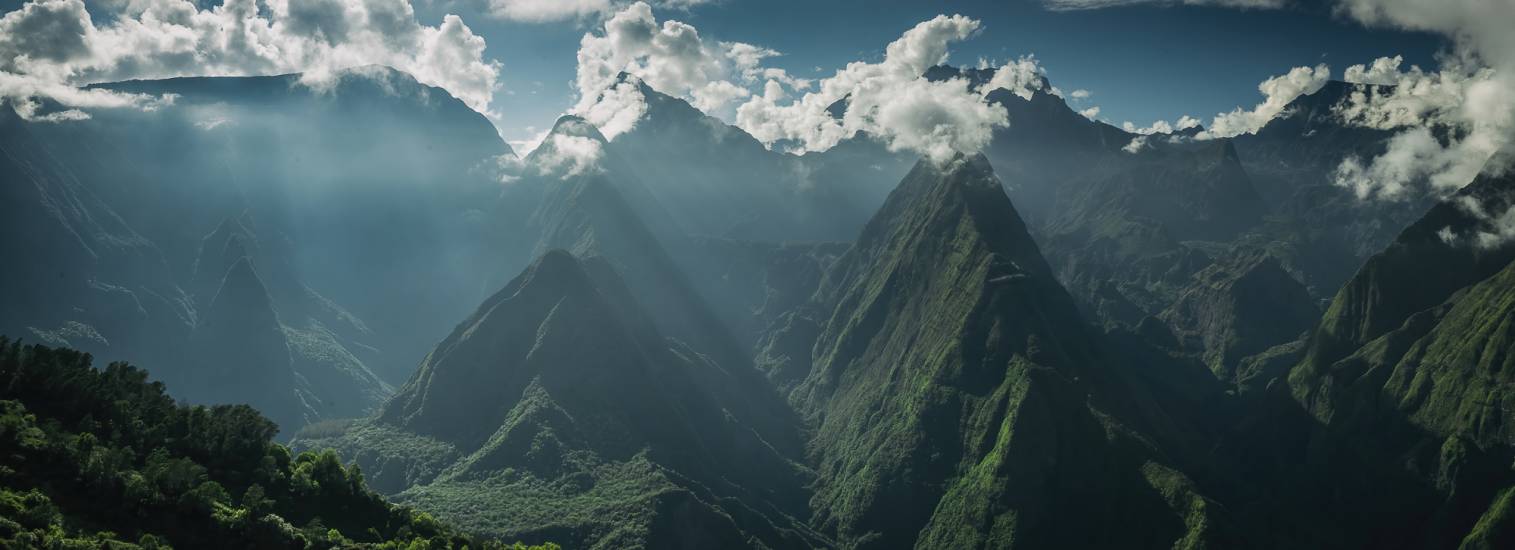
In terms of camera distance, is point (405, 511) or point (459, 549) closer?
point (459, 549)

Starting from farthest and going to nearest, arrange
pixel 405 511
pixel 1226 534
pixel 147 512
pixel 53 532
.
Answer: pixel 1226 534
pixel 405 511
pixel 147 512
pixel 53 532

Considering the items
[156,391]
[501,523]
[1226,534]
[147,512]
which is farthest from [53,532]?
[1226,534]

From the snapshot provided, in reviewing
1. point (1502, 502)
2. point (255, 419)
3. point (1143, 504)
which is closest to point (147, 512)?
point (255, 419)

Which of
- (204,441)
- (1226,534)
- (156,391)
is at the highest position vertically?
(156,391)

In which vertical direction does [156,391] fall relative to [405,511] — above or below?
above

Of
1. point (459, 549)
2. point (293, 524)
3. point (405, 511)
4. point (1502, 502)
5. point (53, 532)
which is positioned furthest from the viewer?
point (1502, 502)

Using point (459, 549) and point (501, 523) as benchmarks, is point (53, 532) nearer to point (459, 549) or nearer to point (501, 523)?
point (459, 549)
